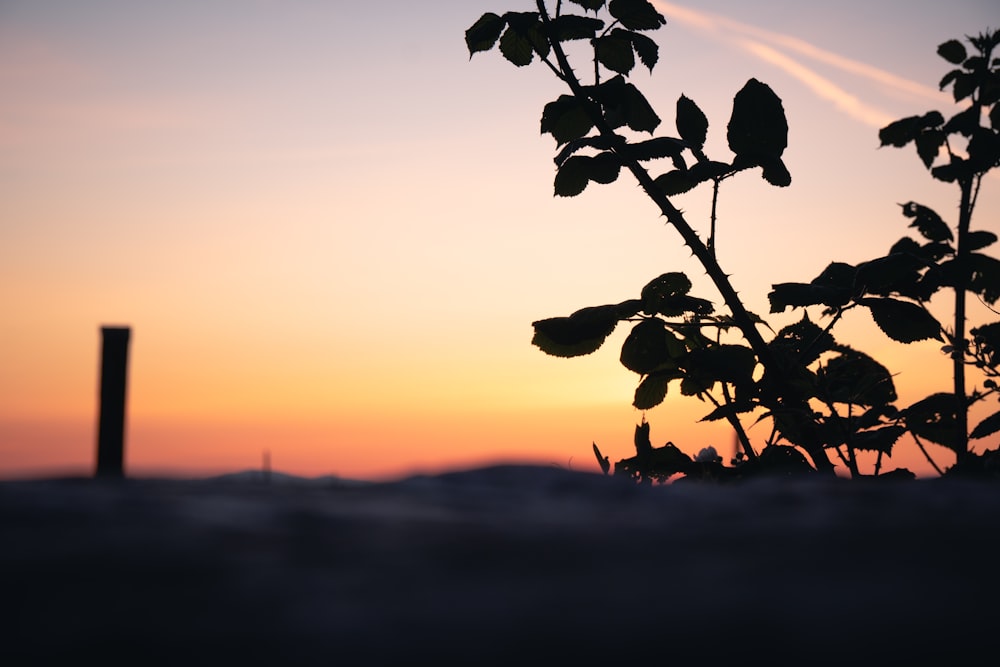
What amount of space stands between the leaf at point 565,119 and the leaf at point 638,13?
327 millimetres

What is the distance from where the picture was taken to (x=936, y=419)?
3465mm

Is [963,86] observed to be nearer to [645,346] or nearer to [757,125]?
[757,125]

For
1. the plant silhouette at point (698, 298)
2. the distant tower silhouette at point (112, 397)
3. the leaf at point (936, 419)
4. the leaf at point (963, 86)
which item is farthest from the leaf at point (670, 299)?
the distant tower silhouette at point (112, 397)

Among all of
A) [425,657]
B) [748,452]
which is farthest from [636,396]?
[425,657]

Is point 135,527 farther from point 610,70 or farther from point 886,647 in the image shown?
point 610,70

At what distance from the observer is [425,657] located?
72 cm

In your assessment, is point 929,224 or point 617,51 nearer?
point 617,51

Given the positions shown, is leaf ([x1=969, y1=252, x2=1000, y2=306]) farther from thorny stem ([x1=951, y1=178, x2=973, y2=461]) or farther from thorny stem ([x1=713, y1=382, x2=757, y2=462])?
thorny stem ([x1=713, y1=382, x2=757, y2=462])

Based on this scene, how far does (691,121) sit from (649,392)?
0.94 m

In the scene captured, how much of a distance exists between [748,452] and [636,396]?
0.44 metres

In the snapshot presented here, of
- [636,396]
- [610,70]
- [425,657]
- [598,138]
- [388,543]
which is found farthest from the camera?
[636,396]

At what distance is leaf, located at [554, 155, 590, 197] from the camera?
2.77 metres

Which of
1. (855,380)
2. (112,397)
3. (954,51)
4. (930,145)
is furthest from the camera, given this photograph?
(112,397)

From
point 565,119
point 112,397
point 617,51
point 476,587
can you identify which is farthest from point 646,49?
point 112,397
